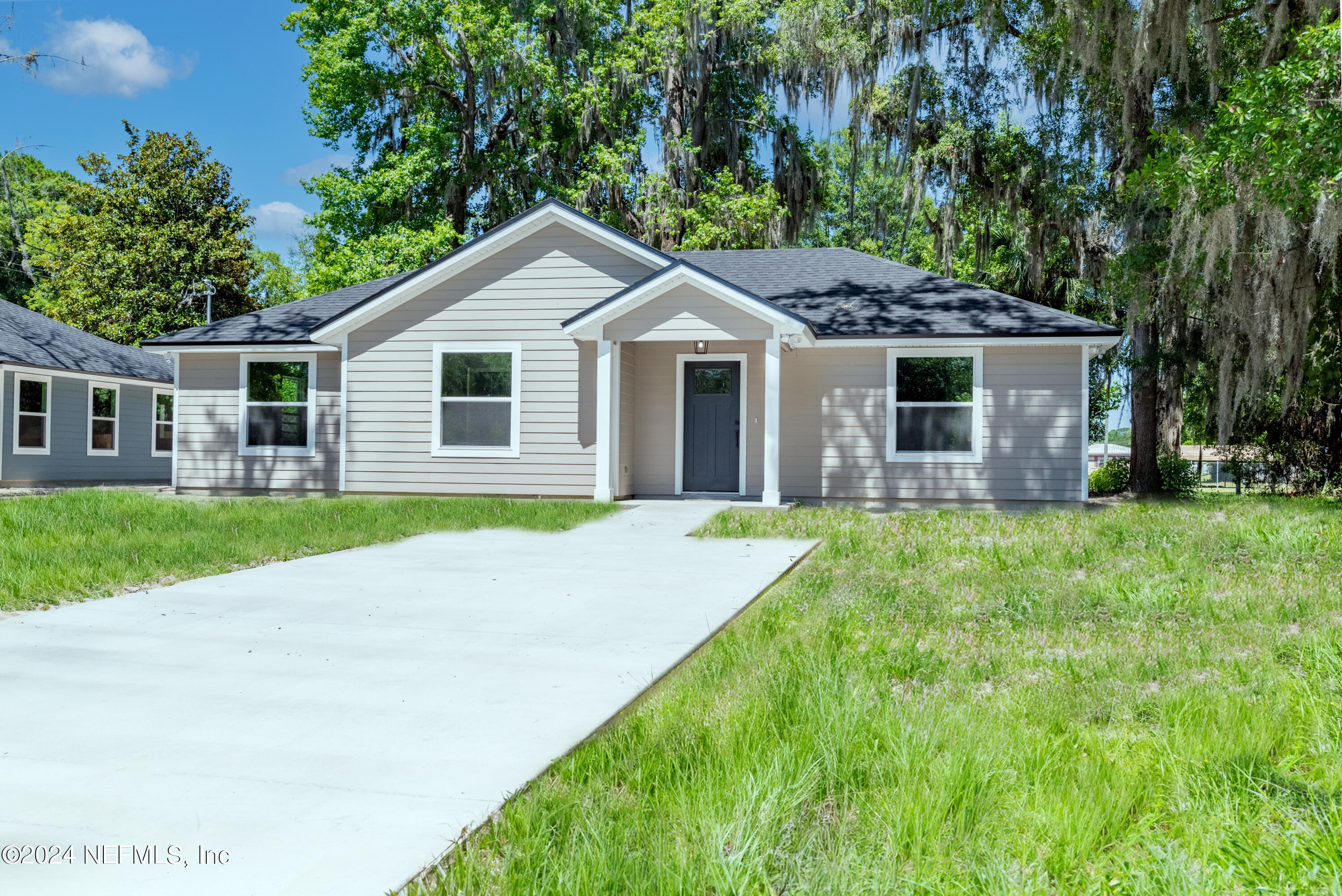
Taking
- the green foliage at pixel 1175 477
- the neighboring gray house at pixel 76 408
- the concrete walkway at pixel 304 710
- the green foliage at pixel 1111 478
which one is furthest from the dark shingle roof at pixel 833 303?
the concrete walkway at pixel 304 710

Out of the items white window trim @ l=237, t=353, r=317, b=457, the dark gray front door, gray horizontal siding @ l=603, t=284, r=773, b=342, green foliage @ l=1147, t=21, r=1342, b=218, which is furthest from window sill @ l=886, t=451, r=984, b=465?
white window trim @ l=237, t=353, r=317, b=457

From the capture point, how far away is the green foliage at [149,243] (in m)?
25.9

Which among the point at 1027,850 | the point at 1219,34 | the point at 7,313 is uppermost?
the point at 1219,34

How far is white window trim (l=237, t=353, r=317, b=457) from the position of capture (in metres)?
14.4

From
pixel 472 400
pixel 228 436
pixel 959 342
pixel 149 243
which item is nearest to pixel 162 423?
pixel 149 243

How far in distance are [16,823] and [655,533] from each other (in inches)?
275

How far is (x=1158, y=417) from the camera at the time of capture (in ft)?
62.4

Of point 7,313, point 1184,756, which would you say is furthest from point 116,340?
point 1184,756

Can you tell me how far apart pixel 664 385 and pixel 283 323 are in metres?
6.51

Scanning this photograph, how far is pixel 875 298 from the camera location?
13781mm

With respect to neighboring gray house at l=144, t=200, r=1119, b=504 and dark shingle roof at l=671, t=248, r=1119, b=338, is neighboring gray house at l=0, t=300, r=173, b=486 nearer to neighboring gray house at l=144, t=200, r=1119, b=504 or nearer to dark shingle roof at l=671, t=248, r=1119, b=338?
neighboring gray house at l=144, t=200, r=1119, b=504

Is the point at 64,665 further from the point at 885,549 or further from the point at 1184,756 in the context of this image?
the point at 885,549

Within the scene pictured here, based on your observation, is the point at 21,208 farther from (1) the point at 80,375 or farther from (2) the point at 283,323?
(2) the point at 283,323

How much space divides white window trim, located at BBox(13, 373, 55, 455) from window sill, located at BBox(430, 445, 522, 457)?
982 cm
